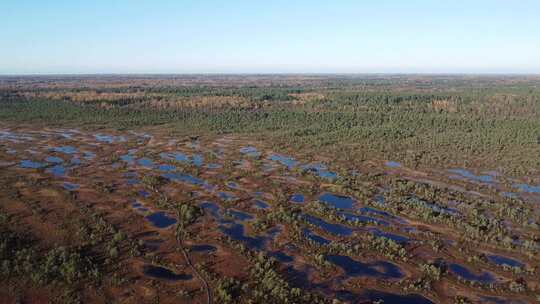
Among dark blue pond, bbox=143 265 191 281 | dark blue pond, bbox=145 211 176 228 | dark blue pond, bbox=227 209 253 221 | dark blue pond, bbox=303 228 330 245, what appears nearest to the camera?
dark blue pond, bbox=143 265 191 281

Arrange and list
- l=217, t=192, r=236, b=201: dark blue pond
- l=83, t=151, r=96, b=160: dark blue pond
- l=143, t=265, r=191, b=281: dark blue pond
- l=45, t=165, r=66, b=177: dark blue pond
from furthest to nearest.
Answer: l=83, t=151, r=96, b=160: dark blue pond
l=45, t=165, r=66, b=177: dark blue pond
l=217, t=192, r=236, b=201: dark blue pond
l=143, t=265, r=191, b=281: dark blue pond

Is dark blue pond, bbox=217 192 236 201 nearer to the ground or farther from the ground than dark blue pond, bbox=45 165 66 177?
nearer to the ground

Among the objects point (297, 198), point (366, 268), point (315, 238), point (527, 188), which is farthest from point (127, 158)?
point (527, 188)

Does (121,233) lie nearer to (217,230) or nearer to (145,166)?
(217,230)

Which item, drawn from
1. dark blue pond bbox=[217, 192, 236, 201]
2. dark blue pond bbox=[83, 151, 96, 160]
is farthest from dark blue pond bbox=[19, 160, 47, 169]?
dark blue pond bbox=[217, 192, 236, 201]

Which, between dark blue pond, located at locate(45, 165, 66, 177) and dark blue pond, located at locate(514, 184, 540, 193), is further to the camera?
dark blue pond, located at locate(45, 165, 66, 177)

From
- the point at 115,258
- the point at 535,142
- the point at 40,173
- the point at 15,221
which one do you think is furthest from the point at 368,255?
the point at 535,142

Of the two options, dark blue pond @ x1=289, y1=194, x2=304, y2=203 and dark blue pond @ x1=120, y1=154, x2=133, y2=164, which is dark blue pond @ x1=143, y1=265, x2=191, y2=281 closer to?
dark blue pond @ x1=289, y1=194, x2=304, y2=203

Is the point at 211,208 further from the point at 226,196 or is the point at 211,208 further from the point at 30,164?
the point at 30,164
